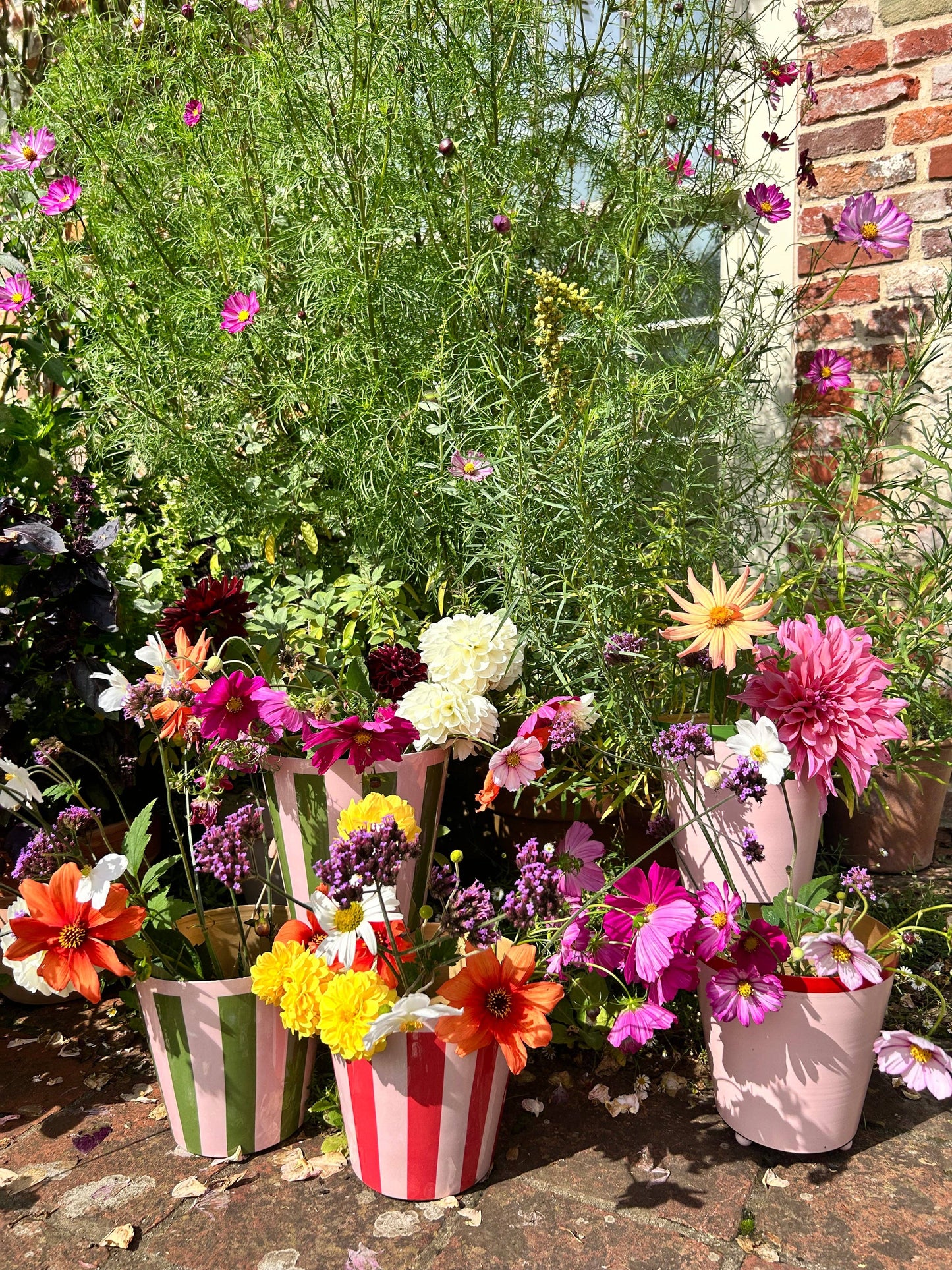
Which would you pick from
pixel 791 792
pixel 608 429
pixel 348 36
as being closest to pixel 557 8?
pixel 348 36

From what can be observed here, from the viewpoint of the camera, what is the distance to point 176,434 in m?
1.93

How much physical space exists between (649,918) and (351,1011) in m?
0.41

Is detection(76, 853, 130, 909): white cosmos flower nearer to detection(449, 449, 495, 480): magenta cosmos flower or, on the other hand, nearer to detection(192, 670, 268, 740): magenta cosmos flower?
detection(192, 670, 268, 740): magenta cosmos flower

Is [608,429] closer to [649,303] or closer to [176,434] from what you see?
[649,303]

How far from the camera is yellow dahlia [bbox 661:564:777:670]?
1.30 m

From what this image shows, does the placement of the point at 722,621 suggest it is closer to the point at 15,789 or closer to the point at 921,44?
the point at 15,789

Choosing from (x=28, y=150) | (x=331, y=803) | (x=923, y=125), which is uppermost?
(x=923, y=125)

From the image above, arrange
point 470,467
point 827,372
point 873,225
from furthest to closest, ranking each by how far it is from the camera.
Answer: point 827,372, point 873,225, point 470,467

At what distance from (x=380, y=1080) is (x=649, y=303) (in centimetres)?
142

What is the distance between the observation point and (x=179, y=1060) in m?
1.29

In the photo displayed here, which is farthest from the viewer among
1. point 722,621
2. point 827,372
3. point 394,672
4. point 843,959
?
point 827,372

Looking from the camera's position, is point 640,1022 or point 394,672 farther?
point 394,672

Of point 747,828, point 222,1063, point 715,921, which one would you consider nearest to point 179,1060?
point 222,1063

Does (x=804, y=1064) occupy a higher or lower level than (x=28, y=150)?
lower
